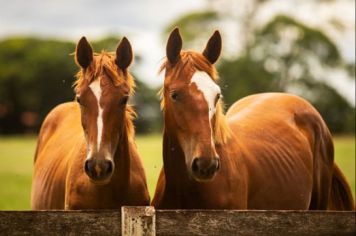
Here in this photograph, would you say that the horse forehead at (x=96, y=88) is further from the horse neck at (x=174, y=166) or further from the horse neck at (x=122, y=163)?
the horse neck at (x=174, y=166)

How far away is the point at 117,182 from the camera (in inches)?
203

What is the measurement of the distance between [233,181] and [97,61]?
1.51 metres

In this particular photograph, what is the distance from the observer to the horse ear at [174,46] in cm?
529

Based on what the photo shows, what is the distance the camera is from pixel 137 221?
13.0 ft

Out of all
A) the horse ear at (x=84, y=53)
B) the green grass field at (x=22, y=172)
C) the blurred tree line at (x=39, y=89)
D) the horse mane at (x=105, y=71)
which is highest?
the blurred tree line at (x=39, y=89)

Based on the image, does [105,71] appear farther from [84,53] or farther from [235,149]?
[235,149]

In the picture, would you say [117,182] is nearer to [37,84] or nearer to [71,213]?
[71,213]

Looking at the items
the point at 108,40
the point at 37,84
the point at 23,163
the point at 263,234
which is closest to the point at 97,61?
the point at 263,234

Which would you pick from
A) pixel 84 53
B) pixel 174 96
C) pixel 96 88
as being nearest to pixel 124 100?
pixel 96 88

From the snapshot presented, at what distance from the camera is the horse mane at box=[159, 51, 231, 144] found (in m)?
5.12

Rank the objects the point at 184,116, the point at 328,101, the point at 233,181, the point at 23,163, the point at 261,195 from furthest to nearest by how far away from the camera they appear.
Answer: the point at 328,101 → the point at 23,163 → the point at 261,195 → the point at 233,181 → the point at 184,116

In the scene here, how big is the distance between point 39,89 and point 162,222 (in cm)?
4747

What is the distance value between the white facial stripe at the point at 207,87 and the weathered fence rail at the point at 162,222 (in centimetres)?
102

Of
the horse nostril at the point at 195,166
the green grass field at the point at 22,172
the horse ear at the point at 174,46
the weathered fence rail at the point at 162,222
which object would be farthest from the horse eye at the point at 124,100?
the green grass field at the point at 22,172
